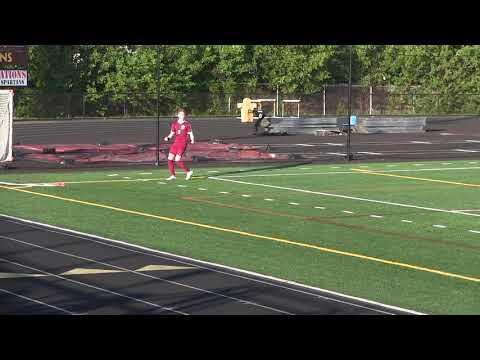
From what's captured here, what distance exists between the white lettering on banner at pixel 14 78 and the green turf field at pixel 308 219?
18.0 m

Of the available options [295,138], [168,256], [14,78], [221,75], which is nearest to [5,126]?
[168,256]

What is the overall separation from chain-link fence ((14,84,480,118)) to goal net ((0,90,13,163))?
101 ft

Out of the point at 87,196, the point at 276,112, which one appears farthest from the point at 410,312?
the point at 276,112

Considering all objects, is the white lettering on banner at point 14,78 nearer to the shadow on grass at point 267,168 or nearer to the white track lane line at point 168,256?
the shadow on grass at point 267,168

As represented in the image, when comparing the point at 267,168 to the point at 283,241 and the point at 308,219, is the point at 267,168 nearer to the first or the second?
the point at 308,219

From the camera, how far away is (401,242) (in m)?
18.4

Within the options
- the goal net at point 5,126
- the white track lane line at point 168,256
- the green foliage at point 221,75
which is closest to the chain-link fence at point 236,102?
the green foliage at point 221,75

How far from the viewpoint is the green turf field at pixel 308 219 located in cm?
1493

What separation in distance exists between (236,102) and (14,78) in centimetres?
2193

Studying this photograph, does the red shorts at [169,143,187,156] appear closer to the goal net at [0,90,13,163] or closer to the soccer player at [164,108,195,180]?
the soccer player at [164,108,195,180]

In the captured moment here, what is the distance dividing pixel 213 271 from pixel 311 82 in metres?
58.4

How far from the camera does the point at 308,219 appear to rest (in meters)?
21.4

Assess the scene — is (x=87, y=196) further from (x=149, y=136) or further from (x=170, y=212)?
(x=149, y=136)

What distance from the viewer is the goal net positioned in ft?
106
